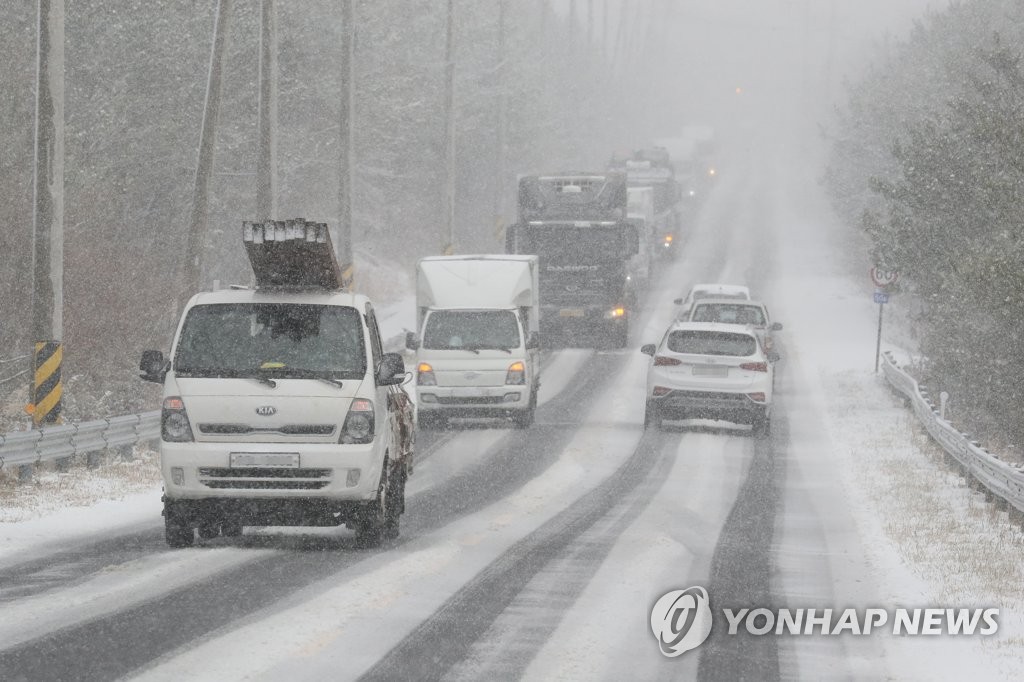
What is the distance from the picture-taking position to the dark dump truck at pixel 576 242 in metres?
40.2

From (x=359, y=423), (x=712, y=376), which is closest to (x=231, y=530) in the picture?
(x=359, y=423)

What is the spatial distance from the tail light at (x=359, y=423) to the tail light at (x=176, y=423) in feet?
4.04

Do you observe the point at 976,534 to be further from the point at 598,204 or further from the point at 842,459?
the point at 598,204

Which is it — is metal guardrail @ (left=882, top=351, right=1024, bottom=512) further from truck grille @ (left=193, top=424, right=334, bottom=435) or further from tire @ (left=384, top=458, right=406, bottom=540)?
truck grille @ (left=193, top=424, right=334, bottom=435)

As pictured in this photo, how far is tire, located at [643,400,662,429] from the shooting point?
2642cm

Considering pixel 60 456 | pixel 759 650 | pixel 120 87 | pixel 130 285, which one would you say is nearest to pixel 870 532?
pixel 759 650

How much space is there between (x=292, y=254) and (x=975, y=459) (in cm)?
973

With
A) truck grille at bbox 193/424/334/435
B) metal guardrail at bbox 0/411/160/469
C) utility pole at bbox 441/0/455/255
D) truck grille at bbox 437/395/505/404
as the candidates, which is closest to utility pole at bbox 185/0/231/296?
truck grille at bbox 437/395/505/404

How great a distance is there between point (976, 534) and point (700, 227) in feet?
256

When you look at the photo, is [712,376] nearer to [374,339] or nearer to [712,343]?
[712,343]

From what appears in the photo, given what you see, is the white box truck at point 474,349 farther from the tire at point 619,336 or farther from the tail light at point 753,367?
the tire at point 619,336

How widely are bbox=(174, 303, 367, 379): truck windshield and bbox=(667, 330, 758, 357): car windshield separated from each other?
41.2 ft

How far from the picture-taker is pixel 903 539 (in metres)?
15.8

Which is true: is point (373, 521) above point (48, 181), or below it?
below
